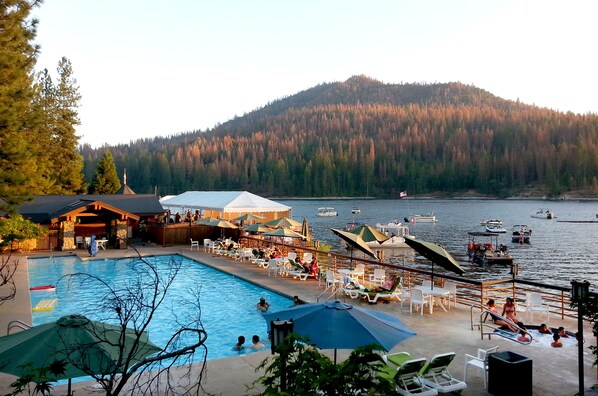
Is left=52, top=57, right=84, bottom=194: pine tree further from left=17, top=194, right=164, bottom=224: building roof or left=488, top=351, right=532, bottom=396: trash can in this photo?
left=488, top=351, right=532, bottom=396: trash can

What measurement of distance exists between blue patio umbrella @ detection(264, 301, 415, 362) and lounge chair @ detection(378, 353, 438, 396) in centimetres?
47

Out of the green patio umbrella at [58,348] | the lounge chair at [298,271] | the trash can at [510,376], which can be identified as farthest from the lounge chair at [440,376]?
the lounge chair at [298,271]

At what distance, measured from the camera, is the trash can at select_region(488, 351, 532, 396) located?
253 inches

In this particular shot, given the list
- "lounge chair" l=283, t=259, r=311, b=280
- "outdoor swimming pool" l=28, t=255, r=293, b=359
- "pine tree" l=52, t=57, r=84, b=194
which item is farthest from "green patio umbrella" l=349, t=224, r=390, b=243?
"pine tree" l=52, t=57, r=84, b=194

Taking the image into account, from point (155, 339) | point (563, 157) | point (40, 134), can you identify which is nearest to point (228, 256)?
point (155, 339)

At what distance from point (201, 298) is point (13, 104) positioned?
9.45m

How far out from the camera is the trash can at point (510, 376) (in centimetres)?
643

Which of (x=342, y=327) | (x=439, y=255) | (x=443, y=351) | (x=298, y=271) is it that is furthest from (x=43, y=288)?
(x=443, y=351)

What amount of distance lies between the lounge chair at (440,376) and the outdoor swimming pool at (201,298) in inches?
178

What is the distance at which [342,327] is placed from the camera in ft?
20.1

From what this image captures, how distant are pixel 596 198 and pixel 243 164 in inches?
4580

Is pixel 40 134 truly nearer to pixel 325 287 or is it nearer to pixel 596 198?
pixel 325 287

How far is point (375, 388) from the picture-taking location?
3.46m

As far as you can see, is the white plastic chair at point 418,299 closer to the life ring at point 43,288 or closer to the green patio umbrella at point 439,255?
the green patio umbrella at point 439,255
